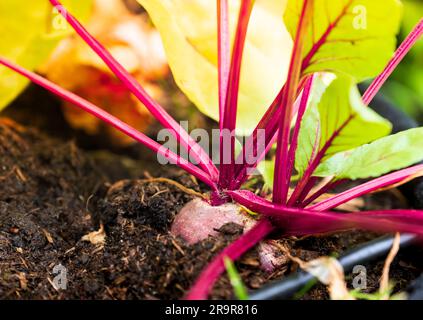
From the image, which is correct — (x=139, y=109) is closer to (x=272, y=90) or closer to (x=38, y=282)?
(x=272, y=90)

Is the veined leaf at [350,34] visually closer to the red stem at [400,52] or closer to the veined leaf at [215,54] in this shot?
the red stem at [400,52]

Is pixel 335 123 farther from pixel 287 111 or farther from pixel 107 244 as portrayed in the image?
pixel 107 244

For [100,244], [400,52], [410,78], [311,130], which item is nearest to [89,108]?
[100,244]

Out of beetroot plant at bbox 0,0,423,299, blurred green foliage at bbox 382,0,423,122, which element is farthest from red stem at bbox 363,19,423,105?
blurred green foliage at bbox 382,0,423,122

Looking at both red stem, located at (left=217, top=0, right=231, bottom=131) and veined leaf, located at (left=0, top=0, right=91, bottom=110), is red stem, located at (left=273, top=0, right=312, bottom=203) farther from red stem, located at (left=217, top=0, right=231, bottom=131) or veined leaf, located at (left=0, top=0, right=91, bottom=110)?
veined leaf, located at (left=0, top=0, right=91, bottom=110)

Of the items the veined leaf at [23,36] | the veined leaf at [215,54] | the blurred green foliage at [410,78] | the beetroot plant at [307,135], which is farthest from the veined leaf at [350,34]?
the blurred green foliage at [410,78]
